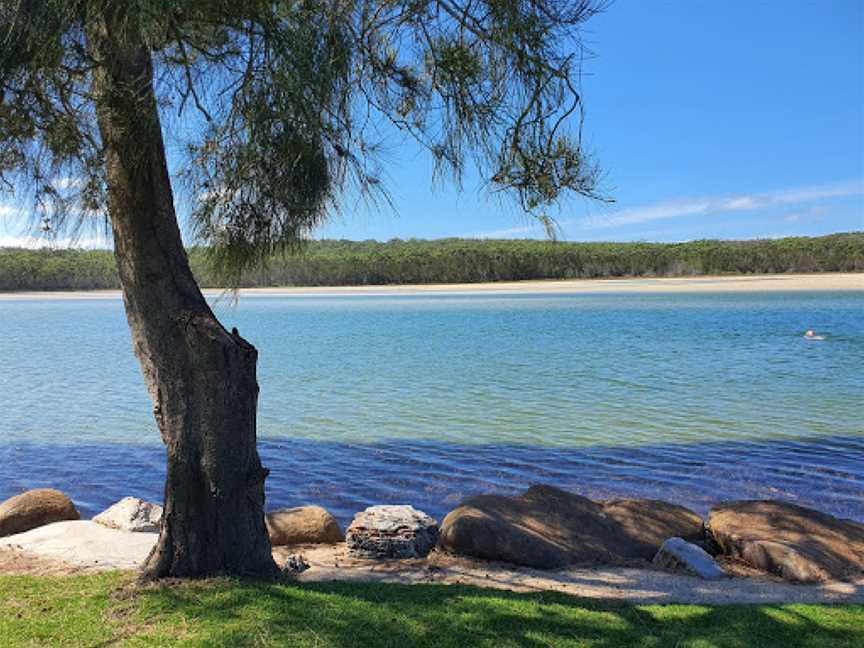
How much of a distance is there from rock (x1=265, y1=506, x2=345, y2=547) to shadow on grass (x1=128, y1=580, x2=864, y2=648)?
1846 millimetres

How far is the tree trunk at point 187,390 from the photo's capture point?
4531 millimetres

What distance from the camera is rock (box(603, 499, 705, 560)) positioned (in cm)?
618

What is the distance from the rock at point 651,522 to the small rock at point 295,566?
2.48 meters

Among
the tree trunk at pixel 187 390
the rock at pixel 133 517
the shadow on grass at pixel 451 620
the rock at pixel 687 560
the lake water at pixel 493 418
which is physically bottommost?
the lake water at pixel 493 418

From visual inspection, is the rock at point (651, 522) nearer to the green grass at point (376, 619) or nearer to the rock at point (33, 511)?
the green grass at point (376, 619)

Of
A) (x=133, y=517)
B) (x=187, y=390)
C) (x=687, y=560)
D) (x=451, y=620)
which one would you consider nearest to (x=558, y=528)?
(x=687, y=560)

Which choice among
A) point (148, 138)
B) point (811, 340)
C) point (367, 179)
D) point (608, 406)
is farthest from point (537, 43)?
point (811, 340)

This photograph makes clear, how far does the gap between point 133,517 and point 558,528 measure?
3.36 metres

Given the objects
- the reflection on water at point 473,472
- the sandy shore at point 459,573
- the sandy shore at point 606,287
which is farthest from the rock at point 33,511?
the sandy shore at point 606,287

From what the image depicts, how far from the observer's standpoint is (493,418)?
1203 centimetres

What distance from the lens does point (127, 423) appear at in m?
12.3

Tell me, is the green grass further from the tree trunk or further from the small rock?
the small rock

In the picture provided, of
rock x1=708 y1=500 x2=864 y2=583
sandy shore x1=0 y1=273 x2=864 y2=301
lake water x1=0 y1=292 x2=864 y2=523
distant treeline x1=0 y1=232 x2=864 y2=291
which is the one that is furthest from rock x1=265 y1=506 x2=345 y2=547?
distant treeline x1=0 y1=232 x2=864 y2=291

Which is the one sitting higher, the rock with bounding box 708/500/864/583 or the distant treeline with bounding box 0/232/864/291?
the distant treeline with bounding box 0/232/864/291
